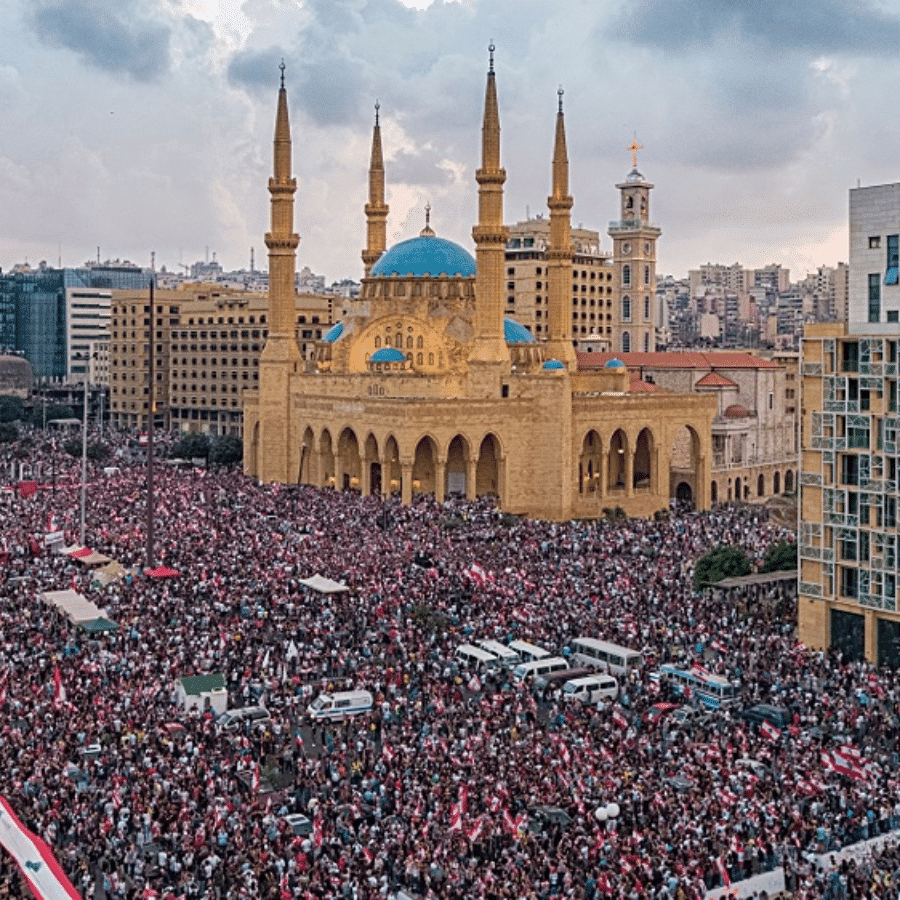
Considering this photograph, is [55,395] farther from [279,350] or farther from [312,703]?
[312,703]

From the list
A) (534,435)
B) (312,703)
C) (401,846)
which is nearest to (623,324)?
(534,435)

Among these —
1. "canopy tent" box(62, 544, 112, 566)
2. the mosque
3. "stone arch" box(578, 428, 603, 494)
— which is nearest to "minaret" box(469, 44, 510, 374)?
the mosque

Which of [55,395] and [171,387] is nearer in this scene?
[171,387]

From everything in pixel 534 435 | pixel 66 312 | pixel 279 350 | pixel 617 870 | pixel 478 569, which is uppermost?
pixel 66 312

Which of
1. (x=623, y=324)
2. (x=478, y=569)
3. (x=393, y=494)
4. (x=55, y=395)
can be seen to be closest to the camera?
(x=478, y=569)

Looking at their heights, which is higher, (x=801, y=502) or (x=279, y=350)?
(x=279, y=350)

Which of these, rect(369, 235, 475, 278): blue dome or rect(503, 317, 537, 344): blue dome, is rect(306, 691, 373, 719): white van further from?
rect(369, 235, 475, 278): blue dome

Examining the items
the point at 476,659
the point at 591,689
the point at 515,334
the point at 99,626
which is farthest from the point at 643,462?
the point at 99,626

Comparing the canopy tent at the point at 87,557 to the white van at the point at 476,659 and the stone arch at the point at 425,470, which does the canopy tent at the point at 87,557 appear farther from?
the stone arch at the point at 425,470
